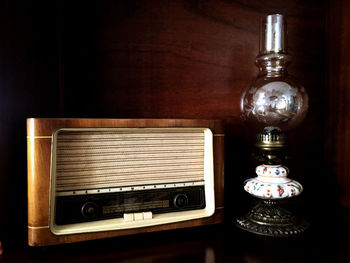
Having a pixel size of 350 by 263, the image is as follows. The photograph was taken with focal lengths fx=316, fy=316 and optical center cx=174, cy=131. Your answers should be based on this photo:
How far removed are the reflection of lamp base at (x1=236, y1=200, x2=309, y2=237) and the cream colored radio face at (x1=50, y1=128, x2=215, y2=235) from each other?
0.44 feet

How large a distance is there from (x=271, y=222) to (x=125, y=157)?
0.48m

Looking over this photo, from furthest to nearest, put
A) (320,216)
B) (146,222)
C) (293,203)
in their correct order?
(293,203), (320,216), (146,222)

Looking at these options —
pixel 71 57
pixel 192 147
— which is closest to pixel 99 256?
pixel 192 147

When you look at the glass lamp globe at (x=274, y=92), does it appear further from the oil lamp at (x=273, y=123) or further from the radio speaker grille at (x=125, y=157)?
the radio speaker grille at (x=125, y=157)

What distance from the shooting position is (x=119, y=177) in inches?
33.2

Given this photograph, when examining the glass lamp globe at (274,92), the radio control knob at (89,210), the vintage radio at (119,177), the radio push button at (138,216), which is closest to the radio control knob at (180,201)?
the vintage radio at (119,177)

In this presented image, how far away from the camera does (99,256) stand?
Result: 0.76 meters

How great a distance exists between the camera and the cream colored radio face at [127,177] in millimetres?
781

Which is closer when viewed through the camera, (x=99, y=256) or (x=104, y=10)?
(x=99, y=256)

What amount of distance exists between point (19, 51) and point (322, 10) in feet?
3.84

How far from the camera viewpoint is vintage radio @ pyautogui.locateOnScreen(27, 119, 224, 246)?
2.42ft

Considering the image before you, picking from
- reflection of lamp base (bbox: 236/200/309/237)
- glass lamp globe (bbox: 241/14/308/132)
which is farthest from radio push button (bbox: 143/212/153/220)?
glass lamp globe (bbox: 241/14/308/132)

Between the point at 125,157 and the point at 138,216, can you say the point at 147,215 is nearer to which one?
the point at 138,216

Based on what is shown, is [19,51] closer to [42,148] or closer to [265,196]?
[42,148]
